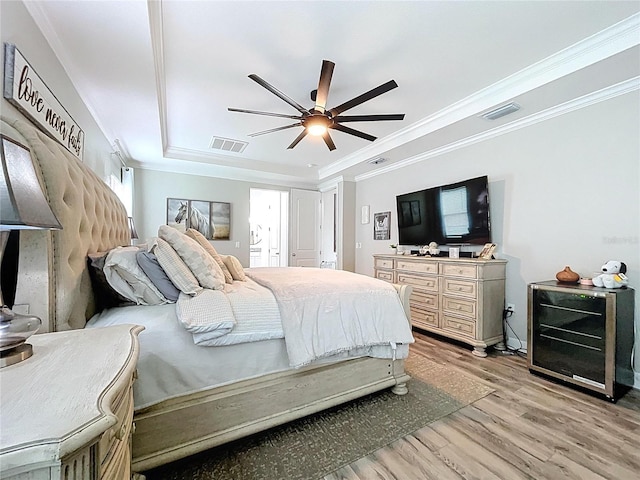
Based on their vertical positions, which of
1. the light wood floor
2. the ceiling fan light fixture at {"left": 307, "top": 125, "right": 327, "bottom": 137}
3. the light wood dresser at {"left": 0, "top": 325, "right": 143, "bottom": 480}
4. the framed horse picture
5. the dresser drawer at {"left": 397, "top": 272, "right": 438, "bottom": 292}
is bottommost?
the light wood floor

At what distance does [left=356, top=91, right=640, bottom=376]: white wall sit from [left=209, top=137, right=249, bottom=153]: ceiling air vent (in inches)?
118

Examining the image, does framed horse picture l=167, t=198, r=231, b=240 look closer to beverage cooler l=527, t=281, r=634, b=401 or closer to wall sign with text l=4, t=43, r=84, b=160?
wall sign with text l=4, t=43, r=84, b=160

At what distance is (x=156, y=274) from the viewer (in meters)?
1.70

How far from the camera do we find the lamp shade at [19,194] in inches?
29.0

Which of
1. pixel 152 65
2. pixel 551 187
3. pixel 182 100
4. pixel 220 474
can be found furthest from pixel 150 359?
pixel 551 187

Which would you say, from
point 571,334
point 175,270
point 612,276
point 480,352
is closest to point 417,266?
point 480,352

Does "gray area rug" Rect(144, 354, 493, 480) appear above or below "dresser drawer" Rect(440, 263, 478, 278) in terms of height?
below

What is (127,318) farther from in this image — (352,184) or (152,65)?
(352,184)

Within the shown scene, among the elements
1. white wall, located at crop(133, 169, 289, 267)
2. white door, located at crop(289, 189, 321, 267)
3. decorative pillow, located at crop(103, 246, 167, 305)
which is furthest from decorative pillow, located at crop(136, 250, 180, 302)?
white door, located at crop(289, 189, 321, 267)

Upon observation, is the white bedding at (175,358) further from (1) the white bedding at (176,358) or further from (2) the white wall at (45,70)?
(2) the white wall at (45,70)

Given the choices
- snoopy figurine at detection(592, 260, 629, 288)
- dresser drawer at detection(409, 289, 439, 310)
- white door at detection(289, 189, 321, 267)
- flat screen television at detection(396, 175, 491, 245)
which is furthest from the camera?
white door at detection(289, 189, 321, 267)

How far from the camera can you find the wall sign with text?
Result: 4.69 ft

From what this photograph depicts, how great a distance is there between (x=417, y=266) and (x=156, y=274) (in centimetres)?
298

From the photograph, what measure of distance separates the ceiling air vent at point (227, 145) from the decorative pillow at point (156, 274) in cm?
282
